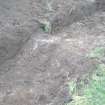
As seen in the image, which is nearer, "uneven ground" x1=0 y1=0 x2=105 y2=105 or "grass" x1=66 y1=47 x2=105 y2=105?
"grass" x1=66 y1=47 x2=105 y2=105

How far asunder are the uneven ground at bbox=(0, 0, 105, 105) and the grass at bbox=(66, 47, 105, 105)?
122mm

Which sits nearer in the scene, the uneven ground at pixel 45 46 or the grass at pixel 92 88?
the grass at pixel 92 88

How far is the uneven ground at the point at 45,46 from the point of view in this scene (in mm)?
4113

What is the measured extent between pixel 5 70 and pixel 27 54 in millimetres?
481

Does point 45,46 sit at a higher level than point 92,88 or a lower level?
higher

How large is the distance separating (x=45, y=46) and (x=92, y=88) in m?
1.93

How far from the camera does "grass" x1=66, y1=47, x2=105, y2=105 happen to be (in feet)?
10.00

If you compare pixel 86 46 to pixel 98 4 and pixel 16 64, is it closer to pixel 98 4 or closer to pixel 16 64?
pixel 16 64

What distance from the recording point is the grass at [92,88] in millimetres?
3047

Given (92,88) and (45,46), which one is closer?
(92,88)

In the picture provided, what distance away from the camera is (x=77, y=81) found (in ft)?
13.0

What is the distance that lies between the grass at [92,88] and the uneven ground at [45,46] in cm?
12

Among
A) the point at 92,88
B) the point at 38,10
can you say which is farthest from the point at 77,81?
the point at 38,10

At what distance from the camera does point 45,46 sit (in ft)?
16.4
